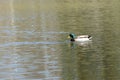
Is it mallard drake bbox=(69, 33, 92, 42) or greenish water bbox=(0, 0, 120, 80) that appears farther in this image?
mallard drake bbox=(69, 33, 92, 42)

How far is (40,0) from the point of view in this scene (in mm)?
102875

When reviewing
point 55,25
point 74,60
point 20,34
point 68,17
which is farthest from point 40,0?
point 74,60

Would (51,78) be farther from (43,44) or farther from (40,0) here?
(40,0)

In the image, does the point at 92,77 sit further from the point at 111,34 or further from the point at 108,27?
the point at 108,27

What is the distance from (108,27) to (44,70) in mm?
19492

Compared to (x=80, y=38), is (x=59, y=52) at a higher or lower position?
lower

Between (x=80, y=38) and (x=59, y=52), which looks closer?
(x=59, y=52)

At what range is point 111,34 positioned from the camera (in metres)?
41.2

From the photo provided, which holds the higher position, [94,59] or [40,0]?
[40,0]

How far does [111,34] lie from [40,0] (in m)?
62.6

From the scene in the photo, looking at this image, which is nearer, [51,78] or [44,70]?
[51,78]

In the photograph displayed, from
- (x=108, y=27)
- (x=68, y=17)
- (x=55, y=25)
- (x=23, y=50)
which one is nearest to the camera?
(x=23, y=50)

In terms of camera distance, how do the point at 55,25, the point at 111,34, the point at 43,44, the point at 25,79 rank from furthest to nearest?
1. the point at 55,25
2. the point at 111,34
3. the point at 43,44
4. the point at 25,79

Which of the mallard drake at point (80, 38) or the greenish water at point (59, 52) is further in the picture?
the mallard drake at point (80, 38)
